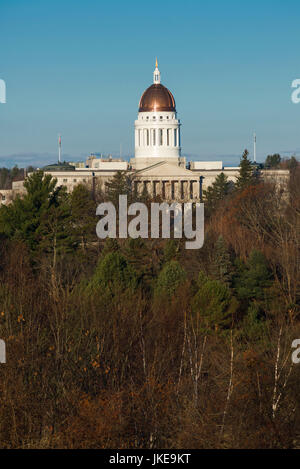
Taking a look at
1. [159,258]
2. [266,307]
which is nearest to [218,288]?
[266,307]

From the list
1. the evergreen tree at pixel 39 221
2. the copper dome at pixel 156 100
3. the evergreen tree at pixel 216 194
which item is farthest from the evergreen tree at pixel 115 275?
the copper dome at pixel 156 100

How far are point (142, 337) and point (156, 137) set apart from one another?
85.4 m

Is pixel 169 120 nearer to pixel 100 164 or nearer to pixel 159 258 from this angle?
pixel 100 164

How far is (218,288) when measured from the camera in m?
30.4

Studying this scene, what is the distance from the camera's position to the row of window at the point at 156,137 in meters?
103

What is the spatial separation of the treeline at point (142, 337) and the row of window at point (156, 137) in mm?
55009

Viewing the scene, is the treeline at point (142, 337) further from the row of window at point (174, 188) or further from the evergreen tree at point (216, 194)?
the row of window at point (174, 188)

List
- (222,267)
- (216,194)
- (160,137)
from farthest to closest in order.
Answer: (160,137), (216,194), (222,267)

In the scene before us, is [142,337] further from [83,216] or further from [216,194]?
[216,194]

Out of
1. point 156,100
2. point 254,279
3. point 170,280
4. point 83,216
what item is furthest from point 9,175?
point 170,280

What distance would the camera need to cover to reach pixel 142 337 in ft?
61.0

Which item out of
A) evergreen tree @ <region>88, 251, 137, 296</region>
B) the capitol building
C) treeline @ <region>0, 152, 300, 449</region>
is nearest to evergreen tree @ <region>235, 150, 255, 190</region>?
the capitol building

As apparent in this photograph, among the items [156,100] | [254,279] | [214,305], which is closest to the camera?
[214,305]
